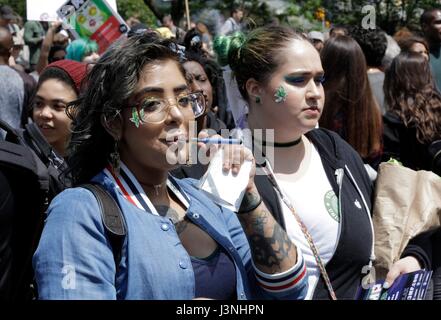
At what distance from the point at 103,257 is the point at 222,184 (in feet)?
1.41

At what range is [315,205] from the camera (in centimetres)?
296

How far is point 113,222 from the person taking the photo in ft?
7.19

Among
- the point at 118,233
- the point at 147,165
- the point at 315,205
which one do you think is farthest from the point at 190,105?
the point at 315,205

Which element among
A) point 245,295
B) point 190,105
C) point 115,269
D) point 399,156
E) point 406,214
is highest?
point 190,105

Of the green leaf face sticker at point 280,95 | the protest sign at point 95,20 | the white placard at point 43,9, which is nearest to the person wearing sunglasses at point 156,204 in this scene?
the green leaf face sticker at point 280,95

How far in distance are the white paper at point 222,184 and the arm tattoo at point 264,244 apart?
15 cm

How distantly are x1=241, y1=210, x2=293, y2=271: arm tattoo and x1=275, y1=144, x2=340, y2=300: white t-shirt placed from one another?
16.6 inches

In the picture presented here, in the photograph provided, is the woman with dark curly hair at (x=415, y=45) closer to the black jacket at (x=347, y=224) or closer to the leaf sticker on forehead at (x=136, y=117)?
the black jacket at (x=347, y=224)

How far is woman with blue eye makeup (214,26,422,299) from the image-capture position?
2914 millimetres

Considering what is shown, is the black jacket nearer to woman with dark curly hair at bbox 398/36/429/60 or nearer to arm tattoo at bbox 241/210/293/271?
arm tattoo at bbox 241/210/293/271

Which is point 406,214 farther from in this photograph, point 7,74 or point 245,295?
point 7,74

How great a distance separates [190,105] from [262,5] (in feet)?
54.1

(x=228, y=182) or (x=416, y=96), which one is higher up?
(x=228, y=182)
